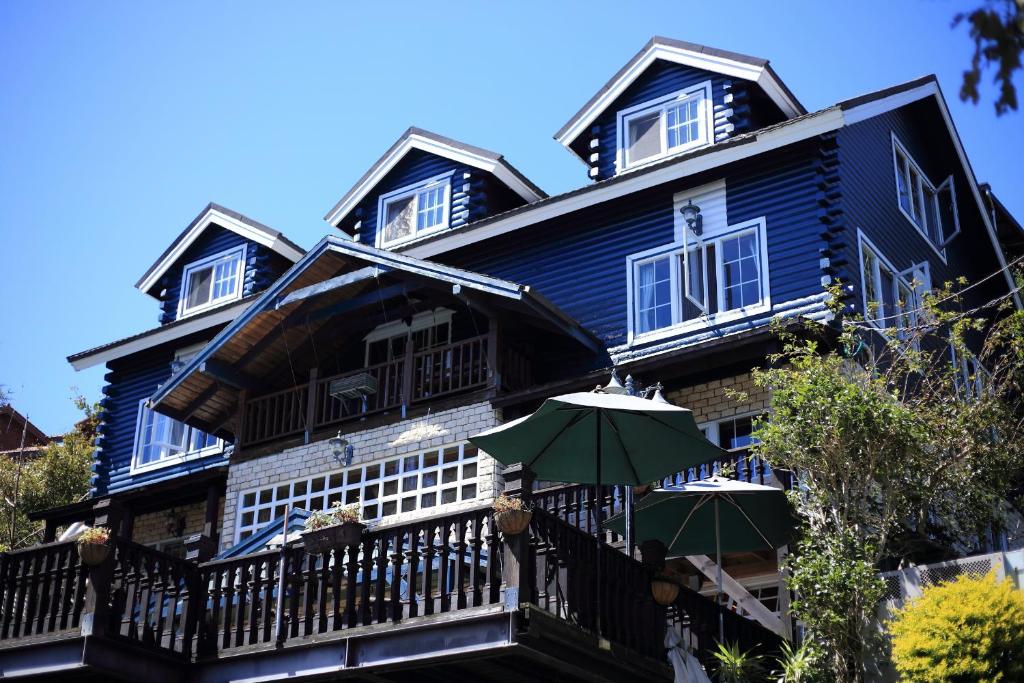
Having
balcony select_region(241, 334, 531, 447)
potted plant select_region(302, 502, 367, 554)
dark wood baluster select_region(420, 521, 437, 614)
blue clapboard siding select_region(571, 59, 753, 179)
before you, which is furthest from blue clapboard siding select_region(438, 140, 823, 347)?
dark wood baluster select_region(420, 521, 437, 614)

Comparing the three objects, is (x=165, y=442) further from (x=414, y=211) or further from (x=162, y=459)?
(x=414, y=211)

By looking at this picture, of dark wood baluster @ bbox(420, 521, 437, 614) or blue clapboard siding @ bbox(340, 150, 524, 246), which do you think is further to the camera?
blue clapboard siding @ bbox(340, 150, 524, 246)

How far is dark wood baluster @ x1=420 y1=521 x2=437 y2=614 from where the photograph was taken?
38.9ft

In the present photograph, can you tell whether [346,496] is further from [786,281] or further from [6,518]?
[6,518]

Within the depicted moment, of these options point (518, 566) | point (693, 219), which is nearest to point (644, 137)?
point (693, 219)

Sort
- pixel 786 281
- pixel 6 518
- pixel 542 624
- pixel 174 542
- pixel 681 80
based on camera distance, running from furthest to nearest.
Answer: pixel 6 518, pixel 174 542, pixel 681 80, pixel 786 281, pixel 542 624

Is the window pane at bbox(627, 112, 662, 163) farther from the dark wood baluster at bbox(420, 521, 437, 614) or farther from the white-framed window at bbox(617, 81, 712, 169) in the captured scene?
the dark wood baluster at bbox(420, 521, 437, 614)

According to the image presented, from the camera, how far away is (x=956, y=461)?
45.4ft

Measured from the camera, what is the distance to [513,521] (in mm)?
11281

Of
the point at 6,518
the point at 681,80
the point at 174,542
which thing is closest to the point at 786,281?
the point at 681,80

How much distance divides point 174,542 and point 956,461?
1498cm

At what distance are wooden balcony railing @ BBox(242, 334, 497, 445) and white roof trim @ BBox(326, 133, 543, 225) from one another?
3611mm

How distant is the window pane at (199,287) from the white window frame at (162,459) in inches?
86.7

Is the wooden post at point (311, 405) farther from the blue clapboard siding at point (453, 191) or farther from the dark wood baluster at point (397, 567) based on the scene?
the dark wood baluster at point (397, 567)
